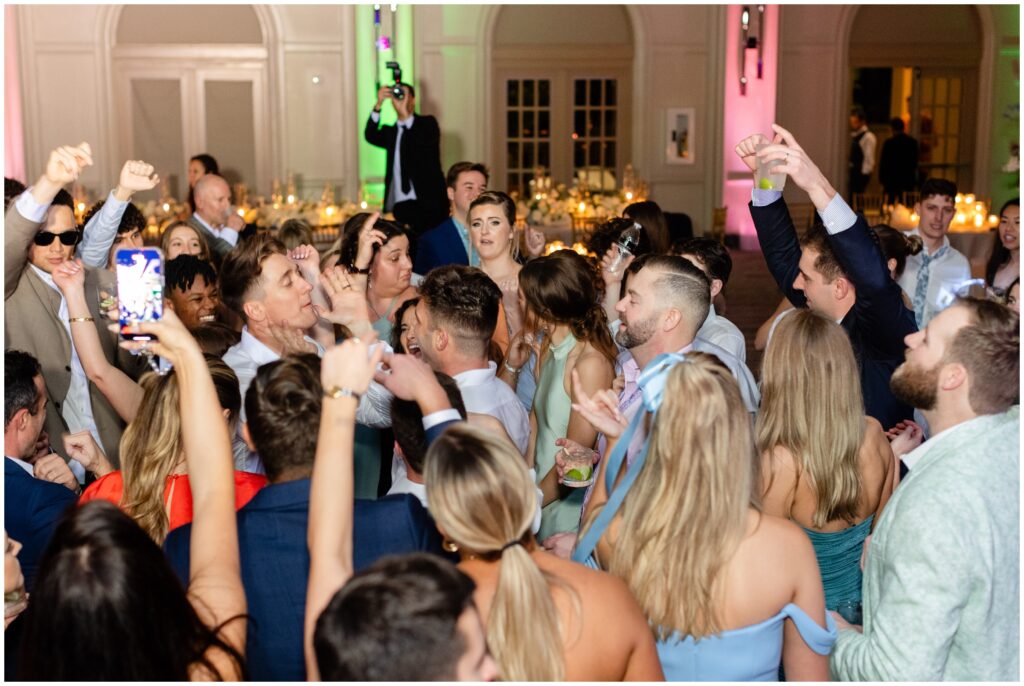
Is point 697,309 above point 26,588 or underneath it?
above

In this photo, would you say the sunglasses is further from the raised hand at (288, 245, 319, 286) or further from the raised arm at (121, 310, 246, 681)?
the raised arm at (121, 310, 246, 681)

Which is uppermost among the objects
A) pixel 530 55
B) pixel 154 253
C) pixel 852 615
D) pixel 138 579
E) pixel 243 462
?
pixel 530 55

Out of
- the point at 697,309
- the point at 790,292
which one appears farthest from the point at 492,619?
the point at 790,292

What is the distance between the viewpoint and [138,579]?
59.9 inches

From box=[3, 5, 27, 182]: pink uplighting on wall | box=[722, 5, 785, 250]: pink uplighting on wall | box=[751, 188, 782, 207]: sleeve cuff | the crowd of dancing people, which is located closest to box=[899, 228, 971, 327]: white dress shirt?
box=[751, 188, 782, 207]: sleeve cuff

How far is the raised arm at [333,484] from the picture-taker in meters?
1.74

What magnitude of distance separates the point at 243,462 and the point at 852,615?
155 centimetres


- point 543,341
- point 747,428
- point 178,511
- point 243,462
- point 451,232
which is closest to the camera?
point 747,428

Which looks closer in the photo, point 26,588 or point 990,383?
point 990,383

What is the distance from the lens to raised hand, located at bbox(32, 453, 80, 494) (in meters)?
2.69

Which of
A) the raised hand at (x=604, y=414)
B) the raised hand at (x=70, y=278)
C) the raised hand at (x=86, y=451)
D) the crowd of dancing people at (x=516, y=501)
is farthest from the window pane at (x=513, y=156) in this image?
the raised hand at (x=604, y=414)

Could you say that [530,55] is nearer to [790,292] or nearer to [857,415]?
[790,292]

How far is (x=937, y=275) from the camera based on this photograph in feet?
16.8

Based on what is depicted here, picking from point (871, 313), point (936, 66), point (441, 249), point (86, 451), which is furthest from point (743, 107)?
point (86, 451)
